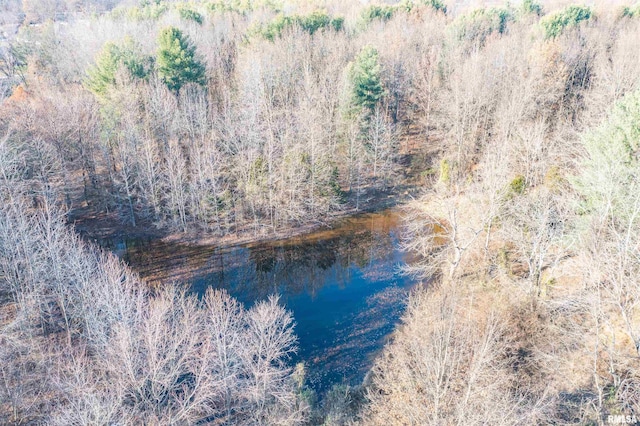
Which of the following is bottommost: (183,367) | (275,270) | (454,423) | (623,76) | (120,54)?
(275,270)

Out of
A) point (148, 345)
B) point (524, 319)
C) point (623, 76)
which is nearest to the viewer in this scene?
point (148, 345)

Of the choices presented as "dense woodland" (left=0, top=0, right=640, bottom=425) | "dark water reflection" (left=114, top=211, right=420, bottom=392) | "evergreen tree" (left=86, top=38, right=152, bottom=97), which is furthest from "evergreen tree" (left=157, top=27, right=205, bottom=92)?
"dark water reflection" (left=114, top=211, right=420, bottom=392)

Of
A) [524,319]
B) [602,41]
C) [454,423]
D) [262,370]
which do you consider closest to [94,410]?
[262,370]

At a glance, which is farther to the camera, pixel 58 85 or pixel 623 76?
pixel 58 85

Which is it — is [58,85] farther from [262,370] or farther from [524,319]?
[524,319]

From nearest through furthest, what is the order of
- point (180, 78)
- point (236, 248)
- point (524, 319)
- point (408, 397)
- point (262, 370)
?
1. point (408, 397)
2. point (262, 370)
3. point (524, 319)
4. point (236, 248)
5. point (180, 78)

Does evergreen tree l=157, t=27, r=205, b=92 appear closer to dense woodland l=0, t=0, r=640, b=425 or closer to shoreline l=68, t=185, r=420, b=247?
dense woodland l=0, t=0, r=640, b=425
